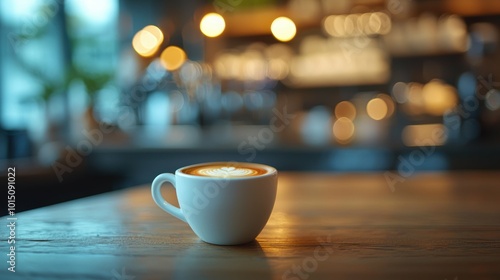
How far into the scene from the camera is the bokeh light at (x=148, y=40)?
3469 millimetres

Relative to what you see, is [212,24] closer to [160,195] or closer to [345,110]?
[345,110]

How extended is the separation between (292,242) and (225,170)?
0.14 metres

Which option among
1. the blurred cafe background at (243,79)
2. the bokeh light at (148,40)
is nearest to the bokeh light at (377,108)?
the blurred cafe background at (243,79)

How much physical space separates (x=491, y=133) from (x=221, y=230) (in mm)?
2645

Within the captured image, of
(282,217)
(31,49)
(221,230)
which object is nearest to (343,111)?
(31,49)

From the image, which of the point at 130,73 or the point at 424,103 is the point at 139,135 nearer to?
the point at 130,73

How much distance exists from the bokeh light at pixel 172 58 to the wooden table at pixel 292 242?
2.52 metres

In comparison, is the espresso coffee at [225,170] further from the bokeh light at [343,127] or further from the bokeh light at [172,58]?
the bokeh light at [172,58]

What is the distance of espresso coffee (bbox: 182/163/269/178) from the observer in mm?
634

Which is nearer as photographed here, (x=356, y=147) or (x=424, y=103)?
(x=356, y=147)

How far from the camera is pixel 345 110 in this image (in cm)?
337

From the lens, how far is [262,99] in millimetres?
3420

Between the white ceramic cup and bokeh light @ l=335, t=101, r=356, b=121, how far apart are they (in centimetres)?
280

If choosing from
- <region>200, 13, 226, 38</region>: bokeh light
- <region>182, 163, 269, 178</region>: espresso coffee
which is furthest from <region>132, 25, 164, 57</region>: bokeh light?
<region>182, 163, 269, 178</region>: espresso coffee
